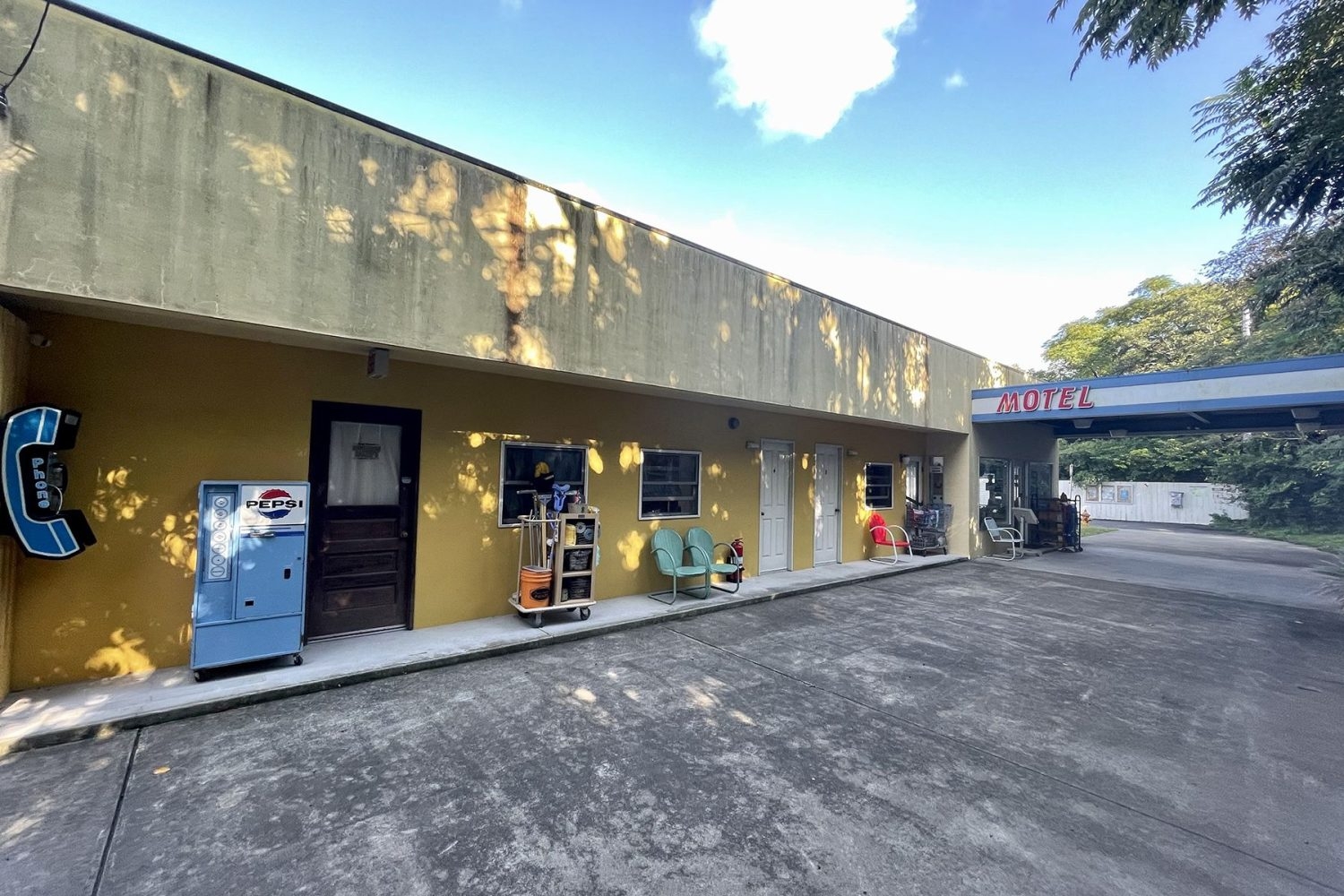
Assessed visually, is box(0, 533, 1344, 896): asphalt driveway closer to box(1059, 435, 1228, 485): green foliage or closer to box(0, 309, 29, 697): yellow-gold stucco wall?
box(0, 309, 29, 697): yellow-gold stucco wall

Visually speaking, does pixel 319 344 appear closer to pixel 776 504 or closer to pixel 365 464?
pixel 365 464

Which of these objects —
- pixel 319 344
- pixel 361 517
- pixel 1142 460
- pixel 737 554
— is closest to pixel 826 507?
pixel 737 554

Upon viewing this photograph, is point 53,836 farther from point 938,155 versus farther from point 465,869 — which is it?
point 938,155

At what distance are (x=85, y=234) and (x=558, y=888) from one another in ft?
13.2

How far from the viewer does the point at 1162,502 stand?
71.8 feet

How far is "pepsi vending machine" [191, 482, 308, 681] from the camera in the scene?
3566 millimetres

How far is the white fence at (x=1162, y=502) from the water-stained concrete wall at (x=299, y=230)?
2609cm

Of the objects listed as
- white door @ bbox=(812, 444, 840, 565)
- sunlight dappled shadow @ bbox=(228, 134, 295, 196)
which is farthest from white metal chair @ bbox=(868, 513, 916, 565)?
sunlight dappled shadow @ bbox=(228, 134, 295, 196)

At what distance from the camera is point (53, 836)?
84.7 inches

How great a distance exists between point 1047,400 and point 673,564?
7974 mm

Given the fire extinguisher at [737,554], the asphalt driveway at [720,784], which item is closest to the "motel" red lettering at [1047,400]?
the asphalt driveway at [720,784]

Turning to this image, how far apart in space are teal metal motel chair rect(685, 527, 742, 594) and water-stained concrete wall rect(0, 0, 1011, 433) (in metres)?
2.08

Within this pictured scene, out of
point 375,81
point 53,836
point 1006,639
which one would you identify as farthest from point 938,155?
point 53,836

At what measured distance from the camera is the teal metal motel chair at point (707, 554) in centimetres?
644
